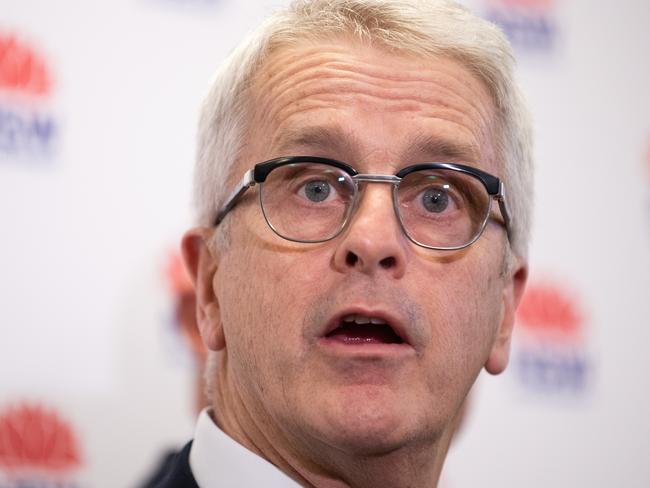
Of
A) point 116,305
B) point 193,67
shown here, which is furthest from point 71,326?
point 193,67

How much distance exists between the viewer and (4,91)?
2078 mm

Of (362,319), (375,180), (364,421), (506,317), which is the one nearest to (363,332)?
(362,319)

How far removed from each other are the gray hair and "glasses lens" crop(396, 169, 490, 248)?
0.11 meters

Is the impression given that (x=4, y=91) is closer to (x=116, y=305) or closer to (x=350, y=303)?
(x=116, y=305)

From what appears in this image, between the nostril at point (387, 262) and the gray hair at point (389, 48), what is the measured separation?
1.14 feet

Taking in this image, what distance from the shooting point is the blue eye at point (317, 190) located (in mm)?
1320

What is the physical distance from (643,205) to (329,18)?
1.58m

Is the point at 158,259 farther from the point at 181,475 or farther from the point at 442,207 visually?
the point at 442,207

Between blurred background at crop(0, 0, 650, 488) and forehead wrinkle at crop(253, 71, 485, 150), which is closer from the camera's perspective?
forehead wrinkle at crop(253, 71, 485, 150)

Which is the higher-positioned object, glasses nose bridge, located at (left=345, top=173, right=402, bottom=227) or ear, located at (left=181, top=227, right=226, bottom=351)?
glasses nose bridge, located at (left=345, top=173, right=402, bottom=227)

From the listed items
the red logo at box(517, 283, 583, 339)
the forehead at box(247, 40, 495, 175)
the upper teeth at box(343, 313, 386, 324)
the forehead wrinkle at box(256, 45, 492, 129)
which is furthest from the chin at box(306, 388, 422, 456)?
the red logo at box(517, 283, 583, 339)

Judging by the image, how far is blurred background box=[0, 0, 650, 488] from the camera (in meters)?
2.04

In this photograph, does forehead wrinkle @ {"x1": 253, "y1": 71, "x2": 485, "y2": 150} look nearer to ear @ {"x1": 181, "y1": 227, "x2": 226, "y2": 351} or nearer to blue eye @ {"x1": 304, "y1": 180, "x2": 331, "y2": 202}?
blue eye @ {"x1": 304, "y1": 180, "x2": 331, "y2": 202}

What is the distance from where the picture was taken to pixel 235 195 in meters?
1.41
